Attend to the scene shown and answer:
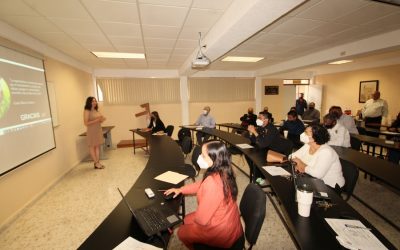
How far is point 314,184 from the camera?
1922 mm

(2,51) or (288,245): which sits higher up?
(2,51)

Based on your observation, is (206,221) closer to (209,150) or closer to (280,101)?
(209,150)

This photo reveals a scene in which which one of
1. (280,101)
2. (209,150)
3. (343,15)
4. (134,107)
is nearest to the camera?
(209,150)

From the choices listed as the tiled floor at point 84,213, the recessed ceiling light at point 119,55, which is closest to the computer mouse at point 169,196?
the tiled floor at point 84,213

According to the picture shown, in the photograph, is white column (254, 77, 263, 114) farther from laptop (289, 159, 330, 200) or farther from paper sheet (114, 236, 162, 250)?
paper sheet (114, 236, 162, 250)

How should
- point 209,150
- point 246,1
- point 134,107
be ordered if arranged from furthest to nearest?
point 134,107
point 246,1
point 209,150

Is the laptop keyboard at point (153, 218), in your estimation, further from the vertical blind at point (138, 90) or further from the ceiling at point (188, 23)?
the vertical blind at point (138, 90)

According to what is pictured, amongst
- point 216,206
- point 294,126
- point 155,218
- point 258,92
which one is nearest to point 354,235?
point 216,206

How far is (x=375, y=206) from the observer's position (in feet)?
9.51

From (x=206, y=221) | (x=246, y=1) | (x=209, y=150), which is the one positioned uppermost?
(x=246, y=1)

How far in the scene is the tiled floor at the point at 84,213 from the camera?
2.30 metres

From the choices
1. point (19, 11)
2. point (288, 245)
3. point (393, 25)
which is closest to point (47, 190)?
point (19, 11)

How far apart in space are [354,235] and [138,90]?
7119 mm

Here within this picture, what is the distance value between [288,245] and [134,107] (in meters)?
6.45
